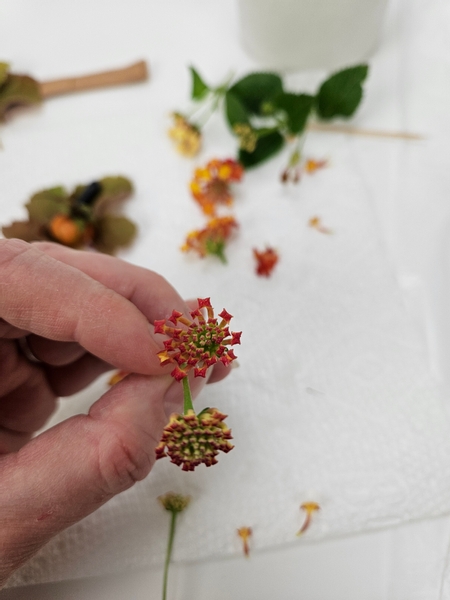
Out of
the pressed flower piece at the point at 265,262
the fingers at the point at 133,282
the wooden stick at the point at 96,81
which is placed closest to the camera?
the fingers at the point at 133,282

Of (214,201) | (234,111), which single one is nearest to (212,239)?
(214,201)

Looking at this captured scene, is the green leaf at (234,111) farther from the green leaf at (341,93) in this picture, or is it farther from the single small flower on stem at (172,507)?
the single small flower on stem at (172,507)

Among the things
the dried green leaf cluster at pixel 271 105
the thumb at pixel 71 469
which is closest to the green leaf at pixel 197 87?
the dried green leaf cluster at pixel 271 105

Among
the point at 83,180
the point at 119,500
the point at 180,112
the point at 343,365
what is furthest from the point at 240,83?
the point at 119,500

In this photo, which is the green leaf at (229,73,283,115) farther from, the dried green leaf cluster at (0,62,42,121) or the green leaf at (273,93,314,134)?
the dried green leaf cluster at (0,62,42,121)

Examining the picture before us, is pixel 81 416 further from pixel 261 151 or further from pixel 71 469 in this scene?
pixel 261 151

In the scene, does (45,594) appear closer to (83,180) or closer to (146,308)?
(146,308)

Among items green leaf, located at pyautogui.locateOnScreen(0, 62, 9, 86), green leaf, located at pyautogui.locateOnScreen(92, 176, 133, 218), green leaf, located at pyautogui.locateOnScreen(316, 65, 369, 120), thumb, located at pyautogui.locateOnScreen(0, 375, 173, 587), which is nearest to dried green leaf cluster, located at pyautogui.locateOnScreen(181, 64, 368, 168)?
green leaf, located at pyautogui.locateOnScreen(316, 65, 369, 120)
